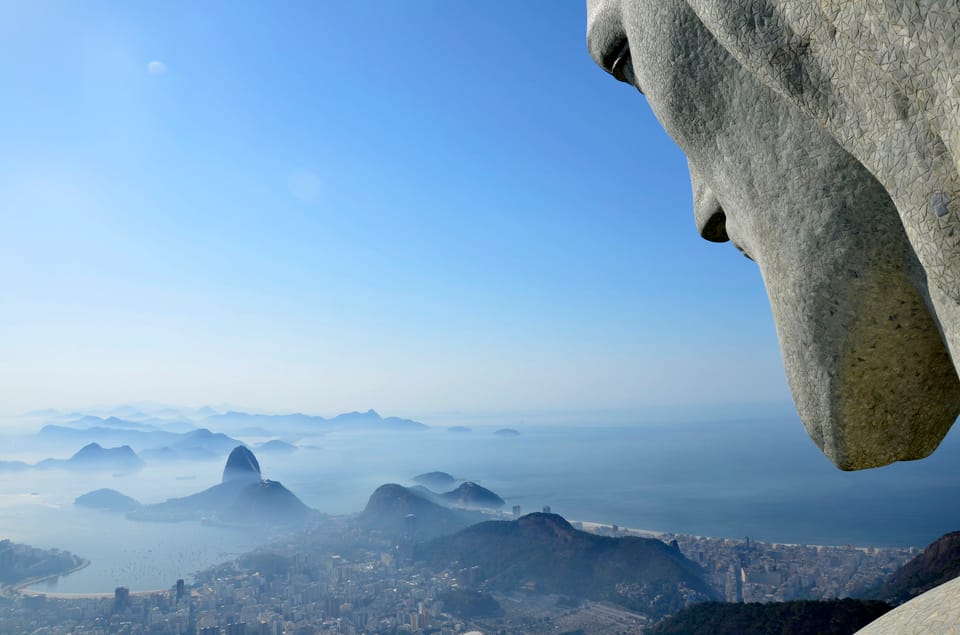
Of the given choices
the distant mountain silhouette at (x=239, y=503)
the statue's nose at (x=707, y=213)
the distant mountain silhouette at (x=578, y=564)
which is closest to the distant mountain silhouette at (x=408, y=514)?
the distant mountain silhouette at (x=578, y=564)

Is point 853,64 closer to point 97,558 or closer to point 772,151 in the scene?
point 772,151

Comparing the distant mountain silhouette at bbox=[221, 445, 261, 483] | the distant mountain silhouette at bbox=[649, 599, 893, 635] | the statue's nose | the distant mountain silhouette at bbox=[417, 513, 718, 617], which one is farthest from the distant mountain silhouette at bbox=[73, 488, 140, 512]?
the statue's nose

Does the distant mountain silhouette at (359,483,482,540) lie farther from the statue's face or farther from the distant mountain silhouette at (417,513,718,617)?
the statue's face

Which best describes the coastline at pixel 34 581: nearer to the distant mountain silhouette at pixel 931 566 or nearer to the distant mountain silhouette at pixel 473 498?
the distant mountain silhouette at pixel 473 498

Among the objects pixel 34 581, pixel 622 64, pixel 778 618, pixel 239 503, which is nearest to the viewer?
pixel 622 64

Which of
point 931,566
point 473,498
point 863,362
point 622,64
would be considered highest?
point 622,64

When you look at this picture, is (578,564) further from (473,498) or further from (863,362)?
(863,362)

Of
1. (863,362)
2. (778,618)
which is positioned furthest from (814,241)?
(778,618)

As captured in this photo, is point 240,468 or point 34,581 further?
point 240,468
